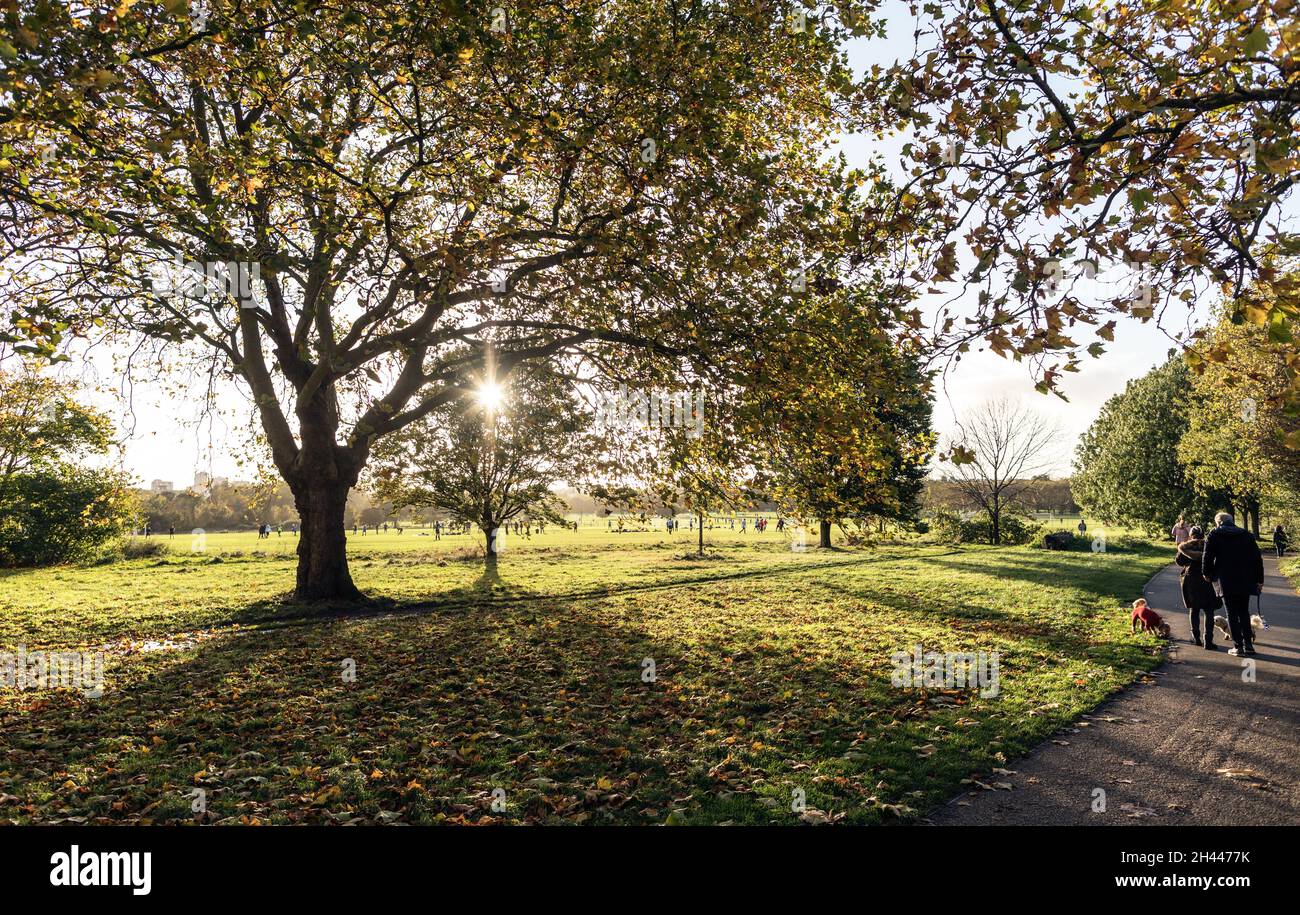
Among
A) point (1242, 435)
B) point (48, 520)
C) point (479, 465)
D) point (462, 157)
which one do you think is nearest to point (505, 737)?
point (462, 157)

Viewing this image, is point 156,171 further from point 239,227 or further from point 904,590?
point 904,590

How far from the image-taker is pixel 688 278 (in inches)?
384

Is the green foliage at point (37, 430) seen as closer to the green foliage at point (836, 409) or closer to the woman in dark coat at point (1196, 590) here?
the green foliage at point (836, 409)

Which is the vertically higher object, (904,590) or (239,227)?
(239,227)

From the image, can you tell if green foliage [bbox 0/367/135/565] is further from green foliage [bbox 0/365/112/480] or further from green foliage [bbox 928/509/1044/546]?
green foliage [bbox 928/509/1044/546]

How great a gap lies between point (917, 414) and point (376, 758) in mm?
39076

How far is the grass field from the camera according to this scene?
545 cm

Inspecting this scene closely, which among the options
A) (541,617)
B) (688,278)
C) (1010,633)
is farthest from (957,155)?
(541,617)

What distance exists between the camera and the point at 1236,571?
33.4ft

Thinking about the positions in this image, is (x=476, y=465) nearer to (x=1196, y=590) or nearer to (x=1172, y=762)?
(x=1196, y=590)

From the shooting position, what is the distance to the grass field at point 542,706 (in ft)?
17.9

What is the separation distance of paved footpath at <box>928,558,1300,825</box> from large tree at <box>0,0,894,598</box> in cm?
510

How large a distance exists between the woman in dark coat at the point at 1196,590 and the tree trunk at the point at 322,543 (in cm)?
1818

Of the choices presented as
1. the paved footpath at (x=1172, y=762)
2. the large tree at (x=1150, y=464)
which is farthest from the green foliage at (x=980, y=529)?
the paved footpath at (x=1172, y=762)
